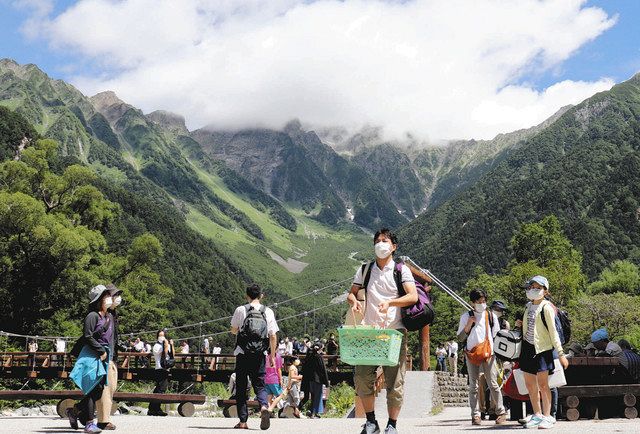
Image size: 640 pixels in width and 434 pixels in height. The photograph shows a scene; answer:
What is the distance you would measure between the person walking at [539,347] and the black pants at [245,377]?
3.10 metres

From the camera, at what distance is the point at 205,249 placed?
165 meters

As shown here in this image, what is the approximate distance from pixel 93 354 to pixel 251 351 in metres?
1.83

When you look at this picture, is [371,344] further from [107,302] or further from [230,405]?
[230,405]

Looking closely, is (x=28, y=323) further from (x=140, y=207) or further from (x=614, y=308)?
(x=140, y=207)

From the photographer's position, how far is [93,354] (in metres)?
7.98

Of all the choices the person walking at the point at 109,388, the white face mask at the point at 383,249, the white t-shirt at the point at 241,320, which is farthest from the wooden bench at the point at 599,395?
the person walking at the point at 109,388

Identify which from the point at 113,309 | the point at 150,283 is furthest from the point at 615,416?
the point at 150,283

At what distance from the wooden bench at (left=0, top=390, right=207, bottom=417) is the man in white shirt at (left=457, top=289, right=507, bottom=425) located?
18.0 feet

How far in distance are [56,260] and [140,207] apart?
10632cm

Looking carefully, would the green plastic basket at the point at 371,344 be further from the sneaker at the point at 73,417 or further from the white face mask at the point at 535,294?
the sneaker at the point at 73,417

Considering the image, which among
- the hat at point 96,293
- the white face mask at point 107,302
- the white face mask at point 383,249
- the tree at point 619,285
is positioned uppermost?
the tree at point 619,285

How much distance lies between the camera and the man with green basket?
6645 mm

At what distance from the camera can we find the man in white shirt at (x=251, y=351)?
28.7 feet

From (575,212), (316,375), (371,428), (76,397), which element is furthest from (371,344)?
(575,212)
